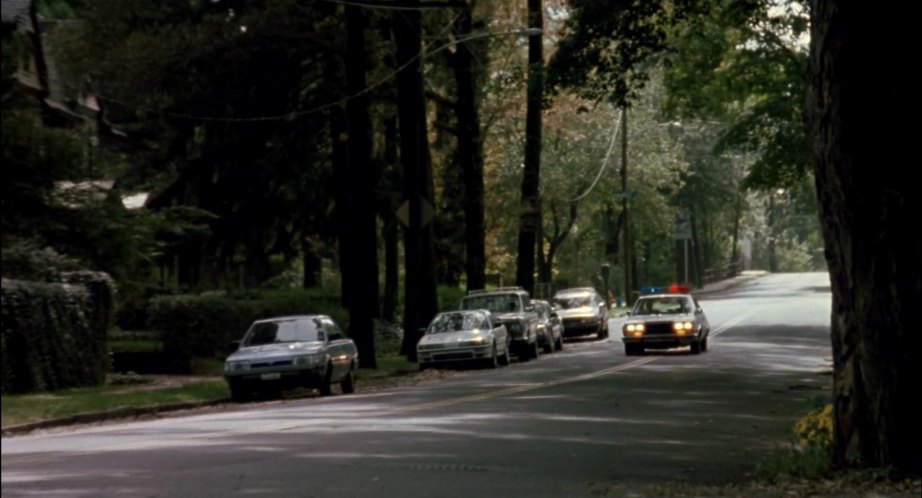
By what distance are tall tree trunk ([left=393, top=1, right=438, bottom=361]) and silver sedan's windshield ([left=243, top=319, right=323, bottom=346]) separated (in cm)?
1033

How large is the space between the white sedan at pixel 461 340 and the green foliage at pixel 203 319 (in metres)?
4.70

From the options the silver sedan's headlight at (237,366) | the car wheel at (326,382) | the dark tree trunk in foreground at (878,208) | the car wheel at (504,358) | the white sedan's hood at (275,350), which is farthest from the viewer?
the car wheel at (504,358)

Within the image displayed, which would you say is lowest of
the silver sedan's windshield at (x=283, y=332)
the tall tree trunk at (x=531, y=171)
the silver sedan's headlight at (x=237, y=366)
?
the silver sedan's headlight at (x=237, y=366)

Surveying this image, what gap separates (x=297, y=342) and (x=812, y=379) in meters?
10.7

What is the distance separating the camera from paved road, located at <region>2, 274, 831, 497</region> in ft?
45.4

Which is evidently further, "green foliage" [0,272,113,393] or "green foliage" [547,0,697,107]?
"green foliage" [547,0,697,107]

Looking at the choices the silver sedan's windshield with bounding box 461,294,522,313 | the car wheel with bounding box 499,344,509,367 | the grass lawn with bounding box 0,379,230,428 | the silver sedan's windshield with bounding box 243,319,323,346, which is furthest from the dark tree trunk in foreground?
the silver sedan's windshield with bounding box 461,294,522,313

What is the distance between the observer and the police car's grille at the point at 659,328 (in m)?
41.8

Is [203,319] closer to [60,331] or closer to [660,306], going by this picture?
[60,331]

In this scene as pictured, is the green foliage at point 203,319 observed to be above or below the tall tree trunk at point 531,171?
below

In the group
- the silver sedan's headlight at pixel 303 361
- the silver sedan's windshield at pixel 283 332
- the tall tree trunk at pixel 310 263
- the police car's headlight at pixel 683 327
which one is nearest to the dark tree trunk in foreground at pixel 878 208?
the silver sedan's headlight at pixel 303 361

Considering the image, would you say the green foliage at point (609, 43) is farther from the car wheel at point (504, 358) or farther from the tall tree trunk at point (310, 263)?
the tall tree trunk at point (310, 263)

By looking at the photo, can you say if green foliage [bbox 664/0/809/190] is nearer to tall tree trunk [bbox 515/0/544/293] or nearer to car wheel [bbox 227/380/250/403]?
tall tree trunk [bbox 515/0/544/293]

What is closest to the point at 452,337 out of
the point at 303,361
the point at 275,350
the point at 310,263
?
the point at 275,350
